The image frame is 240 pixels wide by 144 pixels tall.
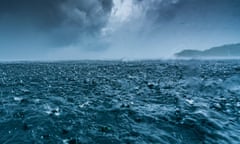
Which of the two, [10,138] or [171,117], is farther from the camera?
[171,117]

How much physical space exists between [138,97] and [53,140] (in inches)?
406

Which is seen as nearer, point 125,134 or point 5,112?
point 125,134

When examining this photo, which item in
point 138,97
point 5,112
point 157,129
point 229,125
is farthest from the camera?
point 138,97

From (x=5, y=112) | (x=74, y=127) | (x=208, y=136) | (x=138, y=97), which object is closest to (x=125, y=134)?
(x=74, y=127)

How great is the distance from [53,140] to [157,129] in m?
5.96

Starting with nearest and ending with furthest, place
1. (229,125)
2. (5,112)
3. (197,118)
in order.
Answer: (229,125), (197,118), (5,112)

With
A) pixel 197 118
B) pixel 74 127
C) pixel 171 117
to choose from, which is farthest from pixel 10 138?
pixel 197 118

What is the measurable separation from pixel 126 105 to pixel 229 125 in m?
7.65

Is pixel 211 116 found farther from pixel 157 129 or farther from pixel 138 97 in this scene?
pixel 138 97

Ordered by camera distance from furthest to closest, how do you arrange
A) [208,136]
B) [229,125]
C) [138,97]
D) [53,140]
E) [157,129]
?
[138,97], [229,125], [157,129], [208,136], [53,140]

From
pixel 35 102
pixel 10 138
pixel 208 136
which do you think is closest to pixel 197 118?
pixel 208 136

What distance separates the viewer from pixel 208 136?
8.55m

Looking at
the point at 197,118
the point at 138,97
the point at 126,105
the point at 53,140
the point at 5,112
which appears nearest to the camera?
the point at 53,140

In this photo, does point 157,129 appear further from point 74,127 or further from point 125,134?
point 74,127
